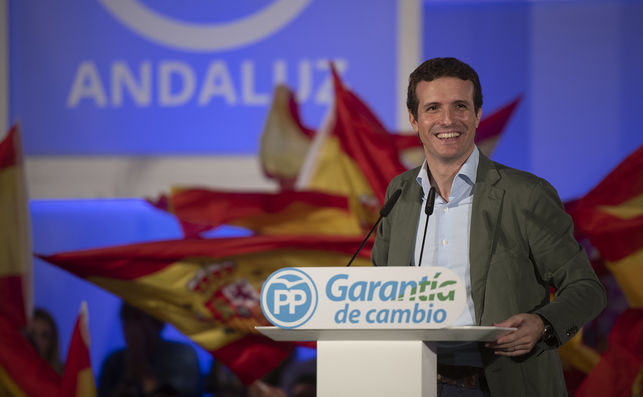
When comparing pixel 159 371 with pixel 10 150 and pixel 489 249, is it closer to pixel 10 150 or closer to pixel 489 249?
pixel 10 150

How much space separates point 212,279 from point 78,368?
2.16 feet

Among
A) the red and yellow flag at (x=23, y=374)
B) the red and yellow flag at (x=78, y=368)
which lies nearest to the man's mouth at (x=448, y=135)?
the red and yellow flag at (x=78, y=368)

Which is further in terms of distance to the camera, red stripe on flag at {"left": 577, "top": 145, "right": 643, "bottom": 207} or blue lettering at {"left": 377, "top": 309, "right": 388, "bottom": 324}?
red stripe on flag at {"left": 577, "top": 145, "right": 643, "bottom": 207}

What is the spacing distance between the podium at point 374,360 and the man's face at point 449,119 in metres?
0.47

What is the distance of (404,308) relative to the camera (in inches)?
52.1

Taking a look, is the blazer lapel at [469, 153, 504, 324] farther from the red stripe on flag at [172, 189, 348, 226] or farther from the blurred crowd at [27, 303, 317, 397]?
the blurred crowd at [27, 303, 317, 397]

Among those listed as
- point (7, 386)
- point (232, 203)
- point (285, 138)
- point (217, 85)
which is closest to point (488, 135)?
point (285, 138)

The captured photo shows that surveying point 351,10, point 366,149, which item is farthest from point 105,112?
point 366,149

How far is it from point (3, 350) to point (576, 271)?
2641 millimetres

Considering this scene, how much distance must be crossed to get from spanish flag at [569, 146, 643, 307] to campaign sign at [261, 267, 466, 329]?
1.94 meters

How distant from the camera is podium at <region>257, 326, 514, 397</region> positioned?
53.6 inches

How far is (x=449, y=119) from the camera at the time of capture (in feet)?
5.48

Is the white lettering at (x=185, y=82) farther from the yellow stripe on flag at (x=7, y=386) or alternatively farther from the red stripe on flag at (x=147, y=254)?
the yellow stripe on flag at (x=7, y=386)

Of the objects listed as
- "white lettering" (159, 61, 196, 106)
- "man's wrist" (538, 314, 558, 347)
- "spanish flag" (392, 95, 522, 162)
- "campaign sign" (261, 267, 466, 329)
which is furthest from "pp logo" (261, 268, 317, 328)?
"white lettering" (159, 61, 196, 106)
